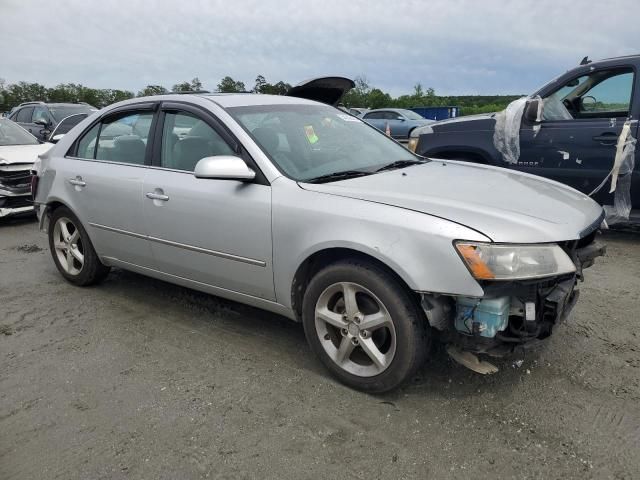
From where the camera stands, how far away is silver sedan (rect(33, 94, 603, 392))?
2.47 meters

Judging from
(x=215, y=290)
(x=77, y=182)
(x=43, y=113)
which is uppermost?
(x=43, y=113)

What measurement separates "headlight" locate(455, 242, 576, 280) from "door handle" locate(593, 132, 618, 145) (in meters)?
3.71

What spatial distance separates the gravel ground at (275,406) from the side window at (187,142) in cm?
116

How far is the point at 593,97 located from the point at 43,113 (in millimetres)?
12743

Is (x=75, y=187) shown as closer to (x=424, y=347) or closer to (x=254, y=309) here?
(x=254, y=309)

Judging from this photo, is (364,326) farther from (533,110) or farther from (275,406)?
(533,110)

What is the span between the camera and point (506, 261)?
93.8 inches

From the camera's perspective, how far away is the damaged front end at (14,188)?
7.21 m

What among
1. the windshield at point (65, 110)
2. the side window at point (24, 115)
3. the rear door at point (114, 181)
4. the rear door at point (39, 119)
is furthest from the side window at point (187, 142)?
the side window at point (24, 115)

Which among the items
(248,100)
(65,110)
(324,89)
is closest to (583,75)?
(324,89)

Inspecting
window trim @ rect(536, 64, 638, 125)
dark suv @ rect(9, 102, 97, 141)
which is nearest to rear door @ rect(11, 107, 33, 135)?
dark suv @ rect(9, 102, 97, 141)

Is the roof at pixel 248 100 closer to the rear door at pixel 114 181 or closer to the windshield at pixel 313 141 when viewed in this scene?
the windshield at pixel 313 141

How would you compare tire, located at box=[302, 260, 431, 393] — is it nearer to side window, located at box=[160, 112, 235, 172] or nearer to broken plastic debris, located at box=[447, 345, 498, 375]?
broken plastic debris, located at box=[447, 345, 498, 375]

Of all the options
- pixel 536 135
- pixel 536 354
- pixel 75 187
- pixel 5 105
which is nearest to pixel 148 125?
pixel 75 187
